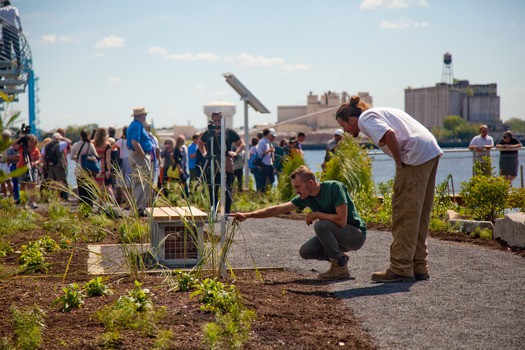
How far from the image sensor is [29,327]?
15.8ft

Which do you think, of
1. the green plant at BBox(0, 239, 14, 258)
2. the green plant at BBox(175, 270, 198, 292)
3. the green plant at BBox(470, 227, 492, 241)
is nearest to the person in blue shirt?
the green plant at BBox(0, 239, 14, 258)

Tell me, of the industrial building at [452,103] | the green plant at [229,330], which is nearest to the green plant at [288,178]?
the green plant at [229,330]

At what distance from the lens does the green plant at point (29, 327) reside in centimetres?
457

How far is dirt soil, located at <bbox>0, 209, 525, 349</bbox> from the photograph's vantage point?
15.6ft

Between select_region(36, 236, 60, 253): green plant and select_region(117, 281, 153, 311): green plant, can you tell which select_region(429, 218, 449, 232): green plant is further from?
select_region(117, 281, 153, 311): green plant

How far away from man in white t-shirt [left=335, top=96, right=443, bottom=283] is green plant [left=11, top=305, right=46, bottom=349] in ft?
10.2

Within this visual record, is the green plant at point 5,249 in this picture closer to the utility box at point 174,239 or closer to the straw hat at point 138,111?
the utility box at point 174,239

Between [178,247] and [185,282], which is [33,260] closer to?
[178,247]

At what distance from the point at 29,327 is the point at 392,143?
132 inches

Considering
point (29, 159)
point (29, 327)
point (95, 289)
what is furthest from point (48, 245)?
point (29, 159)

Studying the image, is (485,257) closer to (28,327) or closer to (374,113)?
(374,113)

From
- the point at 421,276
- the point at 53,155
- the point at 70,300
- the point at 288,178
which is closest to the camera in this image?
A: the point at 70,300

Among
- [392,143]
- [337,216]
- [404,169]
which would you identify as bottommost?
[337,216]

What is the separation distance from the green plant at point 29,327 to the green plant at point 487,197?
24.0 ft
